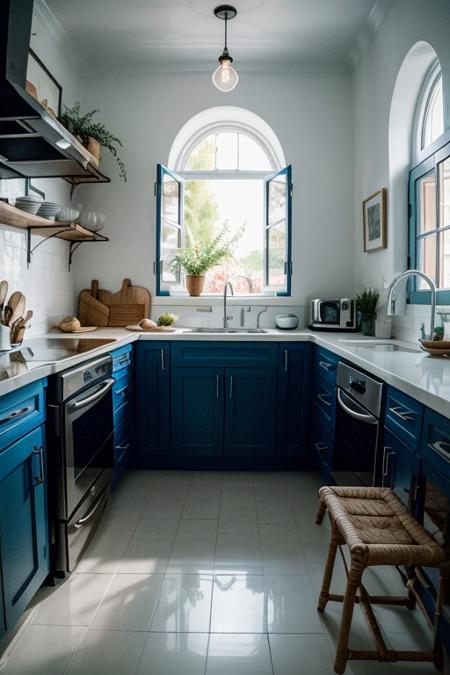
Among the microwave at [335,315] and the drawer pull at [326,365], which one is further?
the microwave at [335,315]

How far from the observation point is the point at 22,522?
1511 millimetres

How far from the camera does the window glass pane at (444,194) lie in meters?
2.37

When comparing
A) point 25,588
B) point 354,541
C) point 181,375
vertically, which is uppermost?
point 181,375

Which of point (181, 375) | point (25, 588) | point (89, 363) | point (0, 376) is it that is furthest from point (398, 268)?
point (25, 588)

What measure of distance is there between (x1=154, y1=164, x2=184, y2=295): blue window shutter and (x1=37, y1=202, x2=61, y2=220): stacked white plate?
3.45 feet

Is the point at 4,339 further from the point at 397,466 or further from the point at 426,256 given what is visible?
the point at 426,256

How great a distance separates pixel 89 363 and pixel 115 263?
167 cm

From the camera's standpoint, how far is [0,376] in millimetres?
1408

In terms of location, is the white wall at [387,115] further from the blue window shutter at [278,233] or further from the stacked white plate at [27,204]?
the stacked white plate at [27,204]

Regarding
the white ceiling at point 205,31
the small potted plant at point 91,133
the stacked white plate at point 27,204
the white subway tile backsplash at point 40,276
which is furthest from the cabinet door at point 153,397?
the white ceiling at point 205,31

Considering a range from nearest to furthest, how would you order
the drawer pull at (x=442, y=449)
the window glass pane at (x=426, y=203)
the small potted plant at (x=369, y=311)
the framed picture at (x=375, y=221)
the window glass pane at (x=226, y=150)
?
1. the drawer pull at (x=442, y=449)
2. the window glass pane at (x=426, y=203)
3. the framed picture at (x=375, y=221)
4. the small potted plant at (x=369, y=311)
5. the window glass pane at (x=226, y=150)

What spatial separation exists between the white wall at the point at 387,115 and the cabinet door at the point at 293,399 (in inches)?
24.2

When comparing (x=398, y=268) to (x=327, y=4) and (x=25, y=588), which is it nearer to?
(x=327, y=4)

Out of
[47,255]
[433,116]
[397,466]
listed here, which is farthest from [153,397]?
[433,116]
